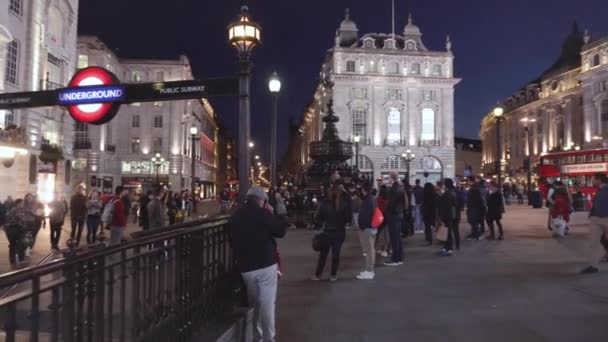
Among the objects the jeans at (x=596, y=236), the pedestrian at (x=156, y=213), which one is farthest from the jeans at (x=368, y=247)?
the pedestrian at (x=156, y=213)

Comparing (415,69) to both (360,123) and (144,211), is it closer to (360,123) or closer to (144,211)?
(360,123)

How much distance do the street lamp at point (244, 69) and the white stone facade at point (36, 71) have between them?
25.3 metres

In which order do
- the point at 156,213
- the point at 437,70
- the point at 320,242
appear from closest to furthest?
1. the point at 320,242
2. the point at 156,213
3. the point at 437,70

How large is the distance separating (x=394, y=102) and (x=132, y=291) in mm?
81721

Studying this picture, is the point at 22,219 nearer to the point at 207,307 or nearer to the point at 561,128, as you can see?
the point at 207,307

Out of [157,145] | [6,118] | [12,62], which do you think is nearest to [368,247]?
[6,118]

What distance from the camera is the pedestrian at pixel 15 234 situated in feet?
39.7

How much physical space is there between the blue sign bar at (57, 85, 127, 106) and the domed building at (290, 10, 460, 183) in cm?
7468

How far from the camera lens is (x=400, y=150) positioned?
3270 inches

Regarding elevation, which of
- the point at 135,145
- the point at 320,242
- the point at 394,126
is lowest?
the point at 320,242

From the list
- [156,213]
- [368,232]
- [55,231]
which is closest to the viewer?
[368,232]

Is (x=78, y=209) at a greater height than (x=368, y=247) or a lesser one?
greater

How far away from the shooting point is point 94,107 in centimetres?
710

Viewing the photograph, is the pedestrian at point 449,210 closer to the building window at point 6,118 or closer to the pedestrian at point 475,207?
the pedestrian at point 475,207
